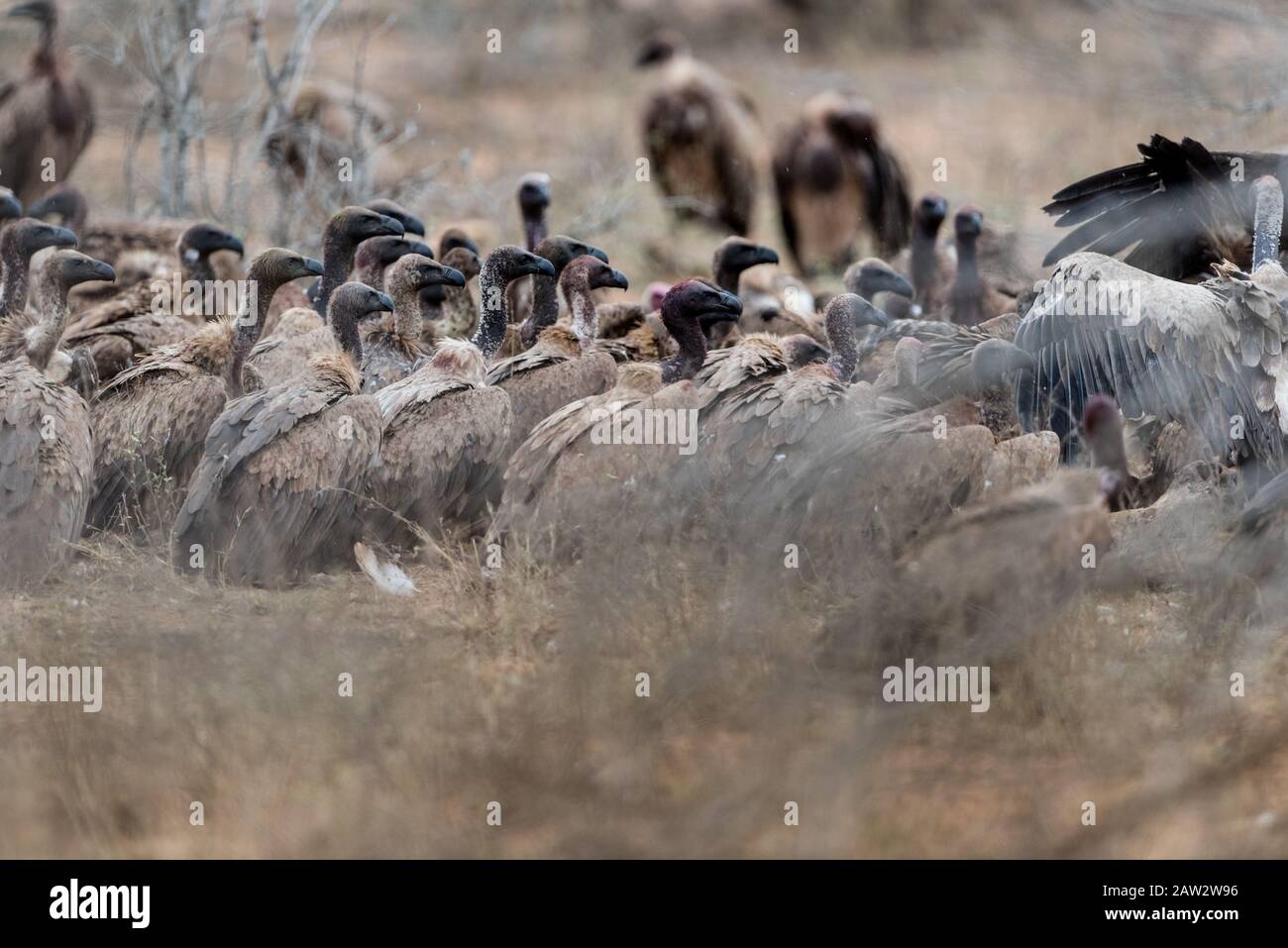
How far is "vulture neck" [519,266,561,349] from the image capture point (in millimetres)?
8734

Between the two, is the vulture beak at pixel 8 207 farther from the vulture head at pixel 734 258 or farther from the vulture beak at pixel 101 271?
the vulture head at pixel 734 258

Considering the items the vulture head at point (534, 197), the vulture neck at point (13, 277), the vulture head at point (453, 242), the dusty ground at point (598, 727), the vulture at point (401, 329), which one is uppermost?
the vulture head at point (534, 197)

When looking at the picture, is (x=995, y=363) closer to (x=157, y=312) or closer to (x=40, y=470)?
(x=40, y=470)

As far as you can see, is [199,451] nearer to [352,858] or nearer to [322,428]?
[322,428]

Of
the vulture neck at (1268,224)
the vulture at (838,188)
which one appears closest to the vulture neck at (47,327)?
the vulture neck at (1268,224)

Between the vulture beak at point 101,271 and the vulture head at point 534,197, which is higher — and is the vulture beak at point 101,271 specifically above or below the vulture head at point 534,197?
below

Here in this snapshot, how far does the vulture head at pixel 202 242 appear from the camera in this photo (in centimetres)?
933

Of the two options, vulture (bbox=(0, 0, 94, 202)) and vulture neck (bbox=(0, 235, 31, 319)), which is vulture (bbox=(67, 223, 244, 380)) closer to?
vulture neck (bbox=(0, 235, 31, 319))

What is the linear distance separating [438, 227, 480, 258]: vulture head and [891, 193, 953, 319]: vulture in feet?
9.49

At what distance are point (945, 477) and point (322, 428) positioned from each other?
251 cm

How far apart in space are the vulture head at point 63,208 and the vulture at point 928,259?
545 centimetres

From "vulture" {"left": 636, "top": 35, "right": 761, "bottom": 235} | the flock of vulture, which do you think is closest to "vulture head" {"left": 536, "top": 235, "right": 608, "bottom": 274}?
the flock of vulture

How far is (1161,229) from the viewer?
884 centimetres

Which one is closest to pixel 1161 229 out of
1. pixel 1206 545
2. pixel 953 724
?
pixel 1206 545
